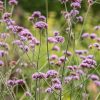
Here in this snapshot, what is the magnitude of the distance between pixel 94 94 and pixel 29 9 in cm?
668

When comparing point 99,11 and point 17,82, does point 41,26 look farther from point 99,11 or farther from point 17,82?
point 99,11

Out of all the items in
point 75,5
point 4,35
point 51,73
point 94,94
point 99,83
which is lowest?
point 94,94

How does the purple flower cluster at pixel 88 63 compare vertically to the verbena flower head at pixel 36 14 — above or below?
below

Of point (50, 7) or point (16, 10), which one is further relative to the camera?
point (50, 7)

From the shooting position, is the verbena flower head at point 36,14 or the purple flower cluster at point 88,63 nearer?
the purple flower cluster at point 88,63

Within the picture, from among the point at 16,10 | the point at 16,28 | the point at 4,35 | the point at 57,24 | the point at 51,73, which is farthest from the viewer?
the point at 16,10

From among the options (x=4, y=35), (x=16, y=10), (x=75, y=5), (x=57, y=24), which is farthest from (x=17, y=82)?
(x=16, y=10)

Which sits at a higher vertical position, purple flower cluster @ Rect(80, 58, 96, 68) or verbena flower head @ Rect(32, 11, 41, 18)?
verbena flower head @ Rect(32, 11, 41, 18)

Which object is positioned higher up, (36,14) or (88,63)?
(36,14)

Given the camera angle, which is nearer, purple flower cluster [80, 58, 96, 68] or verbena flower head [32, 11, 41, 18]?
purple flower cluster [80, 58, 96, 68]

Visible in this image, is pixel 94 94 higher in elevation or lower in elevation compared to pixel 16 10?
lower

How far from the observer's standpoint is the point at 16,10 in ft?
33.7

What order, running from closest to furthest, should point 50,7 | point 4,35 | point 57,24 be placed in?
point 4,35 < point 57,24 < point 50,7

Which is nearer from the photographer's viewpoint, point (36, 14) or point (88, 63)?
point (88, 63)
